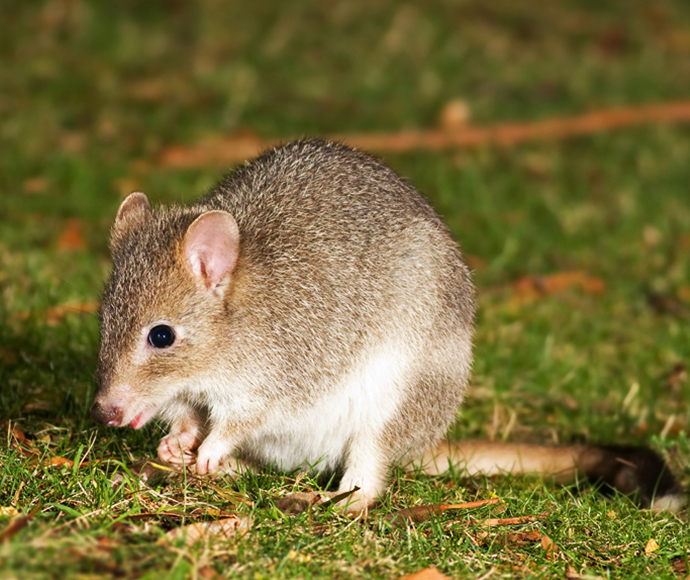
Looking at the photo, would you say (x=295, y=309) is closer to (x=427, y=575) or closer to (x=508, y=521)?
(x=508, y=521)

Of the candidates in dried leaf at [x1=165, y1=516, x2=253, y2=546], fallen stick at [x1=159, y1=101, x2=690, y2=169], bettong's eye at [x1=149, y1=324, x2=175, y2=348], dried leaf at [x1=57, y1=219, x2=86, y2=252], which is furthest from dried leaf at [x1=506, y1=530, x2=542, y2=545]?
fallen stick at [x1=159, y1=101, x2=690, y2=169]

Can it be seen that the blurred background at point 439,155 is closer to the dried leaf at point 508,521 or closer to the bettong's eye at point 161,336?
the bettong's eye at point 161,336

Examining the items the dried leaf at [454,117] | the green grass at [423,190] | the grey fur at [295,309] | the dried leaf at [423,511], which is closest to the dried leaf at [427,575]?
the green grass at [423,190]

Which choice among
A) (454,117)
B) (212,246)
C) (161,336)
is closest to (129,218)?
(212,246)

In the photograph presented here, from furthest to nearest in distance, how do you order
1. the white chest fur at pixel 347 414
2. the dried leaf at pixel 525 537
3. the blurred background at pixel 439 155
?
the blurred background at pixel 439 155 → the white chest fur at pixel 347 414 → the dried leaf at pixel 525 537

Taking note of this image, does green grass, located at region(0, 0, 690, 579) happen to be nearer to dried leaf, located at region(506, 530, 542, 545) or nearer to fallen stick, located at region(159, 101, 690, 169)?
dried leaf, located at region(506, 530, 542, 545)
